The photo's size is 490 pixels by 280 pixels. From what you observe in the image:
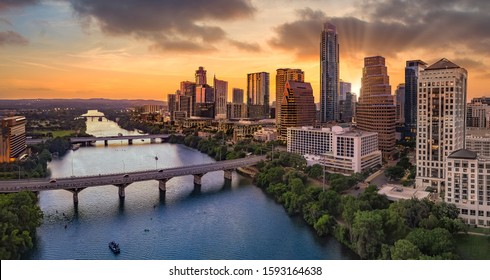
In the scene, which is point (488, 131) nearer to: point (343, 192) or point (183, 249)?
point (343, 192)

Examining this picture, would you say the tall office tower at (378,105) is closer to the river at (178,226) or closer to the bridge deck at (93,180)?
the river at (178,226)

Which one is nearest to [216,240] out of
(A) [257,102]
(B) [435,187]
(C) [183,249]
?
(C) [183,249]

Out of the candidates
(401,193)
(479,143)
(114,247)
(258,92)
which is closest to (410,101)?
(479,143)

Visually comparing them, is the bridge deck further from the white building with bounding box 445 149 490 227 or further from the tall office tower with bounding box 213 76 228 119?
the tall office tower with bounding box 213 76 228 119

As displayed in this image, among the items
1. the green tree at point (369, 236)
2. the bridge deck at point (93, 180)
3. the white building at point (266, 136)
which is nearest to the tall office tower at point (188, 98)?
the white building at point (266, 136)

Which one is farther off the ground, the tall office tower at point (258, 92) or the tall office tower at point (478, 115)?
the tall office tower at point (258, 92)

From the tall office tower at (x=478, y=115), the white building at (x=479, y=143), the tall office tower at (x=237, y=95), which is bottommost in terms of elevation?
the white building at (x=479, y=143)
